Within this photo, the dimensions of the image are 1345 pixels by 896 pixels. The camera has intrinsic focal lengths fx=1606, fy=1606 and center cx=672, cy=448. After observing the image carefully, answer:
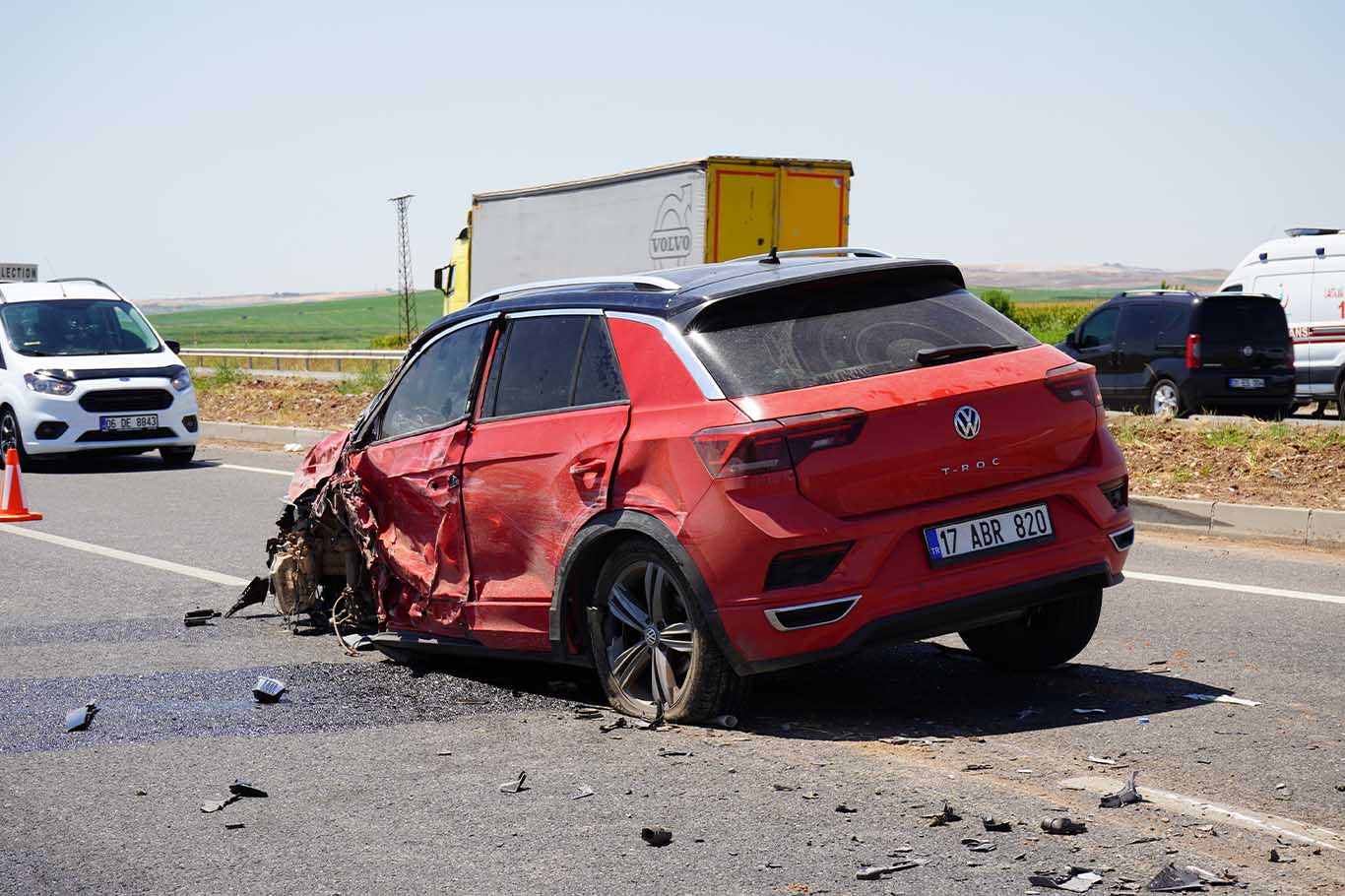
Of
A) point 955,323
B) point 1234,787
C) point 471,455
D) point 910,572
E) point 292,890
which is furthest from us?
point 471,455

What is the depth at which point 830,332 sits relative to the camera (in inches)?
238

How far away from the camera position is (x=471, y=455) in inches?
270

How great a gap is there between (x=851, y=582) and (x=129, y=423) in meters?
14.2

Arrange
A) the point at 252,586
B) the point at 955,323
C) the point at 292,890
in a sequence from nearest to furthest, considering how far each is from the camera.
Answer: the point at 292,890 → the point at 955,323 → the point at 252,586

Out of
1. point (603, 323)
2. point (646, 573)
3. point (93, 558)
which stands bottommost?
point (93, 558)

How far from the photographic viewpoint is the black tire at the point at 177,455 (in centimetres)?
1864

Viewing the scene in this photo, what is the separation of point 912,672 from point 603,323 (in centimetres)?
204

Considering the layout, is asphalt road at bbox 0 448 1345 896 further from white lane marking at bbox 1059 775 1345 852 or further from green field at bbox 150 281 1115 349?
green field at bbox 150 281 1115 349

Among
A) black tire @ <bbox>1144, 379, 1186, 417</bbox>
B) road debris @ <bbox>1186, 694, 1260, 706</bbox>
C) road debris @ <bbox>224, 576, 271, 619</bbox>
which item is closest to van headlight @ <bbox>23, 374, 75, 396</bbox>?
road debris @ <bbox>224, 576, 271, 619</bbox>

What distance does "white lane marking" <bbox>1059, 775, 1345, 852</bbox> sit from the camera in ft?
14.8

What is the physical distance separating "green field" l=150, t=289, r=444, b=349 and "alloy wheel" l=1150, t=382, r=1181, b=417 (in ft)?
302

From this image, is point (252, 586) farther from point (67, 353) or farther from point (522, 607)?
point (67, 353)

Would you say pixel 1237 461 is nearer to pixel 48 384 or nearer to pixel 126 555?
pixel 126 555

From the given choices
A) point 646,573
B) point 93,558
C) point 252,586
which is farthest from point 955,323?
point 93,558
